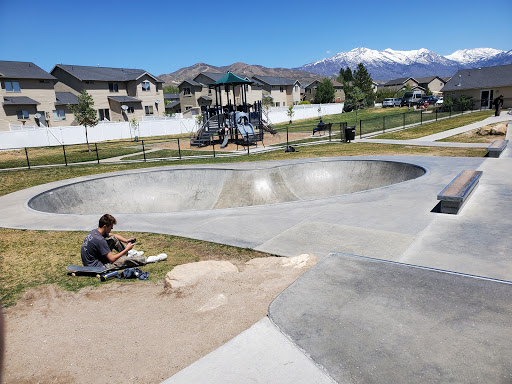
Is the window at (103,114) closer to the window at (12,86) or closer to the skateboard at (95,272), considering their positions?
the window at (12,86)

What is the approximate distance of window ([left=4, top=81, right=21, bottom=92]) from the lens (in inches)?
1825

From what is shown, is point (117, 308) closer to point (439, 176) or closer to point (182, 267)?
point (182, 267)

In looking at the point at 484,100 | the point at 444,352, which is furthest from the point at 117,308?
the point at 484,100

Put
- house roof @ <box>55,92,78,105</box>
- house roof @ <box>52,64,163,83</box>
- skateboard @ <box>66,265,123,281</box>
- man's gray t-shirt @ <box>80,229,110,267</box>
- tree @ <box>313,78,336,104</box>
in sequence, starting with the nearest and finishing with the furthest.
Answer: skateboard @ <box>66,265,123,281</box> < man's gray t-shirt @ <box>80,229,110,267</box> < house roof @ <box>55,92,78,105</box> < house roof @ <box>52,64,163,83</box> < tree @ <box>313,78,336,104</box>

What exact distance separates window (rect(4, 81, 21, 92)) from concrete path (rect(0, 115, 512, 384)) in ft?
154

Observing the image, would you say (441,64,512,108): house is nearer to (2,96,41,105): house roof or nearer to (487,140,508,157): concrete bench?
(487,140,508,157): concrete bench

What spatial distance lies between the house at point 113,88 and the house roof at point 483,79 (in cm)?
4574

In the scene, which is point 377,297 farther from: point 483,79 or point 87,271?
point 483,79

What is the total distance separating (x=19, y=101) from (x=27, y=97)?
2812 millimetres

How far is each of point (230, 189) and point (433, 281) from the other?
33.6 ft

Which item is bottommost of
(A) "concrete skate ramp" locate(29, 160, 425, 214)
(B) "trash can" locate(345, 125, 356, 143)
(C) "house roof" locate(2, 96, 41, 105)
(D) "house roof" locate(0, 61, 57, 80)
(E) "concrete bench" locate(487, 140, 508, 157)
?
(A) "concrete skate ramp" locate(29, 160, 425, 214)

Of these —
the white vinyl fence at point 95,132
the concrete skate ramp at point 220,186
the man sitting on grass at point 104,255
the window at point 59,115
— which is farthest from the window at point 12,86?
the man sitting on grass at point 104,255

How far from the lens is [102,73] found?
5872cm

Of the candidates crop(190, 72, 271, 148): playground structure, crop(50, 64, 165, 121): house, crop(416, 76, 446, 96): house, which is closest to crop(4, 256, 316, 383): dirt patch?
crop(190, 72, 271, 148): playground structure
